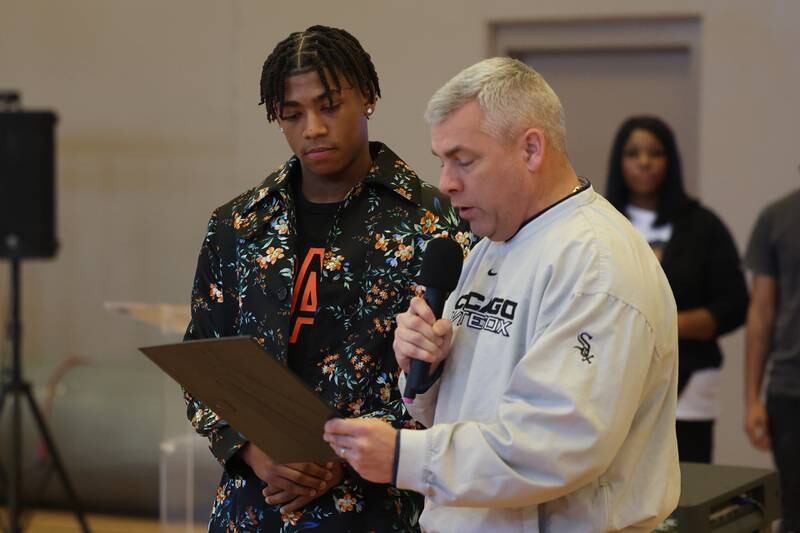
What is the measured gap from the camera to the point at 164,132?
576 cm

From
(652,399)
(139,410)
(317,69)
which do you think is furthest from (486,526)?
(139,410)

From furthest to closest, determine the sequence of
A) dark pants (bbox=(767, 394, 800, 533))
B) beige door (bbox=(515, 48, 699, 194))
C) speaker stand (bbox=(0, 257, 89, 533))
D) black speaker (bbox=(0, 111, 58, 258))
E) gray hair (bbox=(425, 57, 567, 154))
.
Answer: beige door (bbox=(515, 48, 699, 194)) < black speaker (bbox=(0, 111, 58, 258)) < speaker stand (bbox=(0, 257, 89, 533)) < dark pants (bbox=(767, 394, 800, 533)) < gray hair (bbox=(425, 57, 567, 154))

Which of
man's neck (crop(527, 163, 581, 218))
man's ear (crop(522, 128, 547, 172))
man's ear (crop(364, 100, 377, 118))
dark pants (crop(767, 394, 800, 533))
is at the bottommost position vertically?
dark pants (crop(767, 394, 800, 533))

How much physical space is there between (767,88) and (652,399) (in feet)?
11.9

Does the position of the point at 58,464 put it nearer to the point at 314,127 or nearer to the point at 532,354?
the point at 314,127

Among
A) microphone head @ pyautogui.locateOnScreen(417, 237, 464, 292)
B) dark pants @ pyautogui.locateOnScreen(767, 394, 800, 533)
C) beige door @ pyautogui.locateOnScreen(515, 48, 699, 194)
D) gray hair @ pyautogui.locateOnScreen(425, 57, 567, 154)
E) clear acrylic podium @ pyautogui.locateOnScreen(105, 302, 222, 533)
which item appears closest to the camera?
gray hair @ pyautogui.locateOnScreen(425, 57, 567, 154)

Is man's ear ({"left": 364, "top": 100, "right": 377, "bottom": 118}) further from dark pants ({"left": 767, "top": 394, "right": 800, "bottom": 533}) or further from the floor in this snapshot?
the floor

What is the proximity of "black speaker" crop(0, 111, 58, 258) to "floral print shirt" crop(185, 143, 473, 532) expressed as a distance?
3212 millimetres

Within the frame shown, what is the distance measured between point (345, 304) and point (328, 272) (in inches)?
2.5

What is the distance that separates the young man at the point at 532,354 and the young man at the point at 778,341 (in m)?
2.25

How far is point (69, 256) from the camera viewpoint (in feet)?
19.6

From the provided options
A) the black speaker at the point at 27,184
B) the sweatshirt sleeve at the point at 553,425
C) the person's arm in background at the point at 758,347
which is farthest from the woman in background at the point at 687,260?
the black speaker at the point at 27,184

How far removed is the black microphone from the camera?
167 cm

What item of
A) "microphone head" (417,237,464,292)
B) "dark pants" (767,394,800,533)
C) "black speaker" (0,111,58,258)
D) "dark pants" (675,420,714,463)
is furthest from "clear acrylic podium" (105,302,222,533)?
"microphone head" (417,237,464,292)
